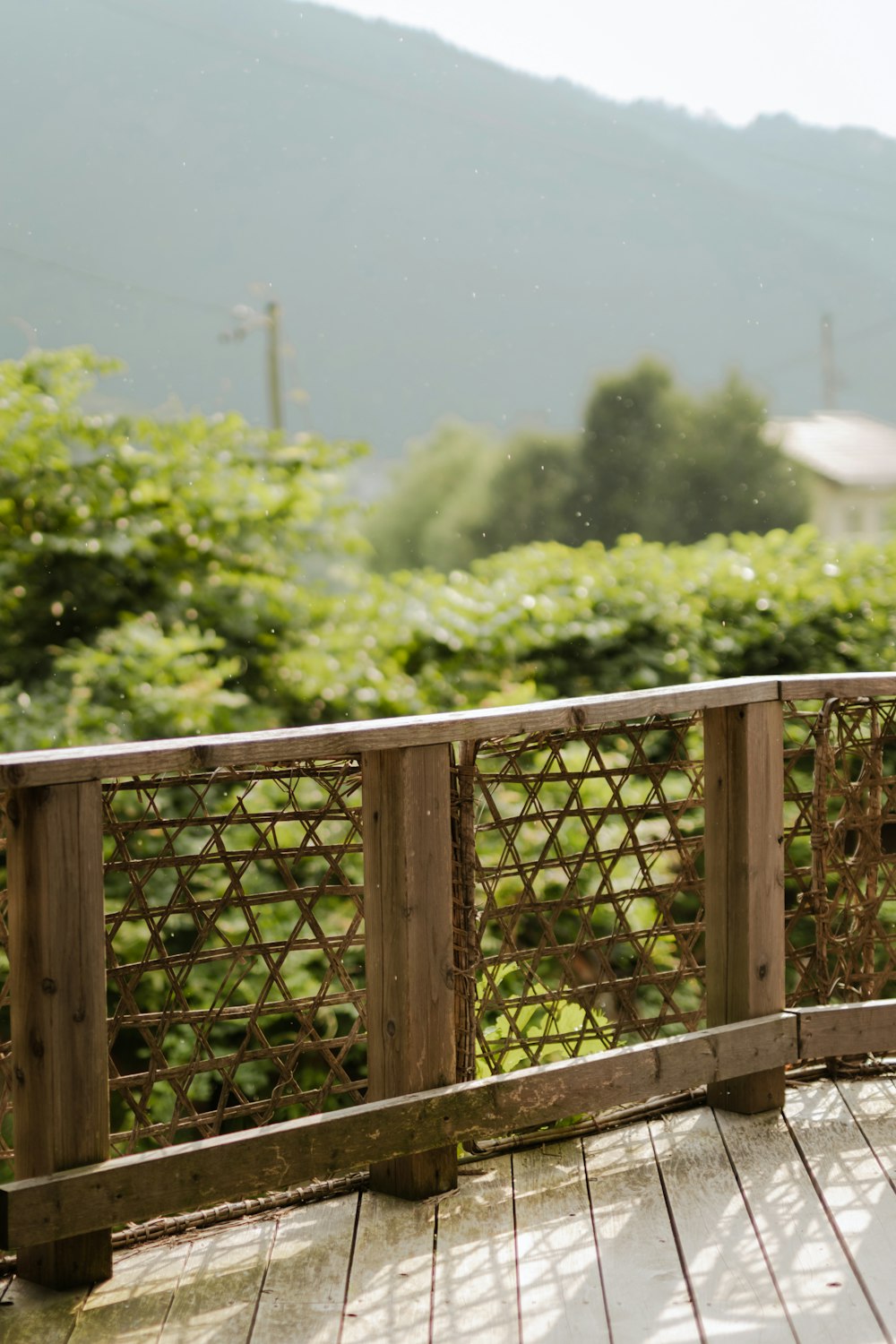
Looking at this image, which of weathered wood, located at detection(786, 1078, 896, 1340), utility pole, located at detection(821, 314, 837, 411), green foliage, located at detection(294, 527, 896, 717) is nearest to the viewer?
weathered wood, located at detection(786, 1078, 896, 1340)

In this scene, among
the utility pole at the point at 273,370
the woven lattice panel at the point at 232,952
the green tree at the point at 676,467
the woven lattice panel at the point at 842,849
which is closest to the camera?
the woven lattice panel at the point at 232,952

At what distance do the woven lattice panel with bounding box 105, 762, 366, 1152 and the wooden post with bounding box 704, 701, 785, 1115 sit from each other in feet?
2.25

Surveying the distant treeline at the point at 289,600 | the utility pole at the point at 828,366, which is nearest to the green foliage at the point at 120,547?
the distant treeline at the point at 289,600

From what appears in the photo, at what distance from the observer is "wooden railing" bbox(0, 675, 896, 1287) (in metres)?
1.81

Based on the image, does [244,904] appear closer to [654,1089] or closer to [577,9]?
[654,1089]

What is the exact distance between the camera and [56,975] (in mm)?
1813

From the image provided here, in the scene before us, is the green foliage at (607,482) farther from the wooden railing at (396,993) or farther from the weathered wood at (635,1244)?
the weathered wood at (635,1244)

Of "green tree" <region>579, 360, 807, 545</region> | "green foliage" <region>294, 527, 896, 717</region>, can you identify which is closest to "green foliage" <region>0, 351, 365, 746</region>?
"green foliage" <region>294, 527, 896, 717</region>

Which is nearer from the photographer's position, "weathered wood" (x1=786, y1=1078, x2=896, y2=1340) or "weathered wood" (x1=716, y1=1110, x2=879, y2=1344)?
"weathered wood" (x1=716, y1=1110, x2=879, y2=1344)

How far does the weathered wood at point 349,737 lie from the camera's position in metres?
1.81

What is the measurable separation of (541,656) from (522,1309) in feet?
12.8

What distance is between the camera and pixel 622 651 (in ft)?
18.5

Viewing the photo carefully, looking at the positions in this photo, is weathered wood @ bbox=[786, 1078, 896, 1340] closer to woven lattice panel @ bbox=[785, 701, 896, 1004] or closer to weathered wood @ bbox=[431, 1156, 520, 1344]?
woven lattice panel @ bbox=[785, 701, 896, 1004]

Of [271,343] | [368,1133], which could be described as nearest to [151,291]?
[271,343]
